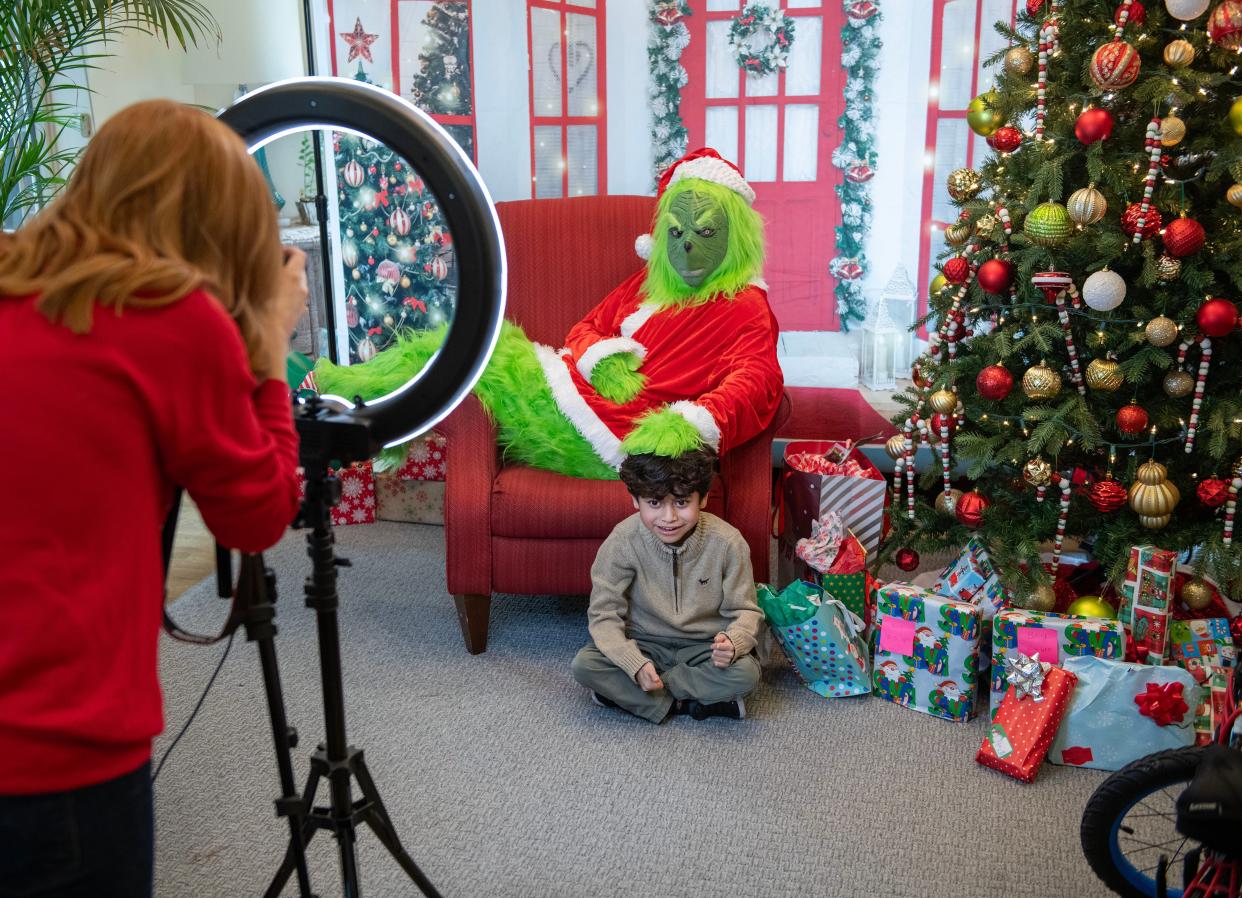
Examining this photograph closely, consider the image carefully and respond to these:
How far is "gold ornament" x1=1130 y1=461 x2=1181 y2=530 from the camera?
2484 millimetres

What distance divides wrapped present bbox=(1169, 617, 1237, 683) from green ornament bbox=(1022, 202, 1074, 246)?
88 cm

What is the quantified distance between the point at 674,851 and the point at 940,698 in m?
0.80

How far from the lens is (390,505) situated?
3.79m

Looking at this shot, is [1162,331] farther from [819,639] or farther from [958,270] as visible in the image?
[819,639]

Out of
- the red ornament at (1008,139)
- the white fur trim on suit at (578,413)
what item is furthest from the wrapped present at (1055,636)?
the red ornament at (1008,139)

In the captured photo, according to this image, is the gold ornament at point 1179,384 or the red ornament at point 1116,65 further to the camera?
the gold ornament at point 1179,384

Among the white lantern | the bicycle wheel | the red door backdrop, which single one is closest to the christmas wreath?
the red door backdrop

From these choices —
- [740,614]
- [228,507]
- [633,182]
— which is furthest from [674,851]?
[633,182]

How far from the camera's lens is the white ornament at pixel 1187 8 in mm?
2324

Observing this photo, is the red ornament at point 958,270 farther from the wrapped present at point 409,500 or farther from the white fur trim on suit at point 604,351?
the wrapped present at point 409,500

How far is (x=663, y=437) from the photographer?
2.53m

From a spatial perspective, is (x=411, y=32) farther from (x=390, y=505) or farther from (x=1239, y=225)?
(x=1239, y=225)

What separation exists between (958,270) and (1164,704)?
1066 mm

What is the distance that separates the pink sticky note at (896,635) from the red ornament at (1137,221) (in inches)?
38.6
